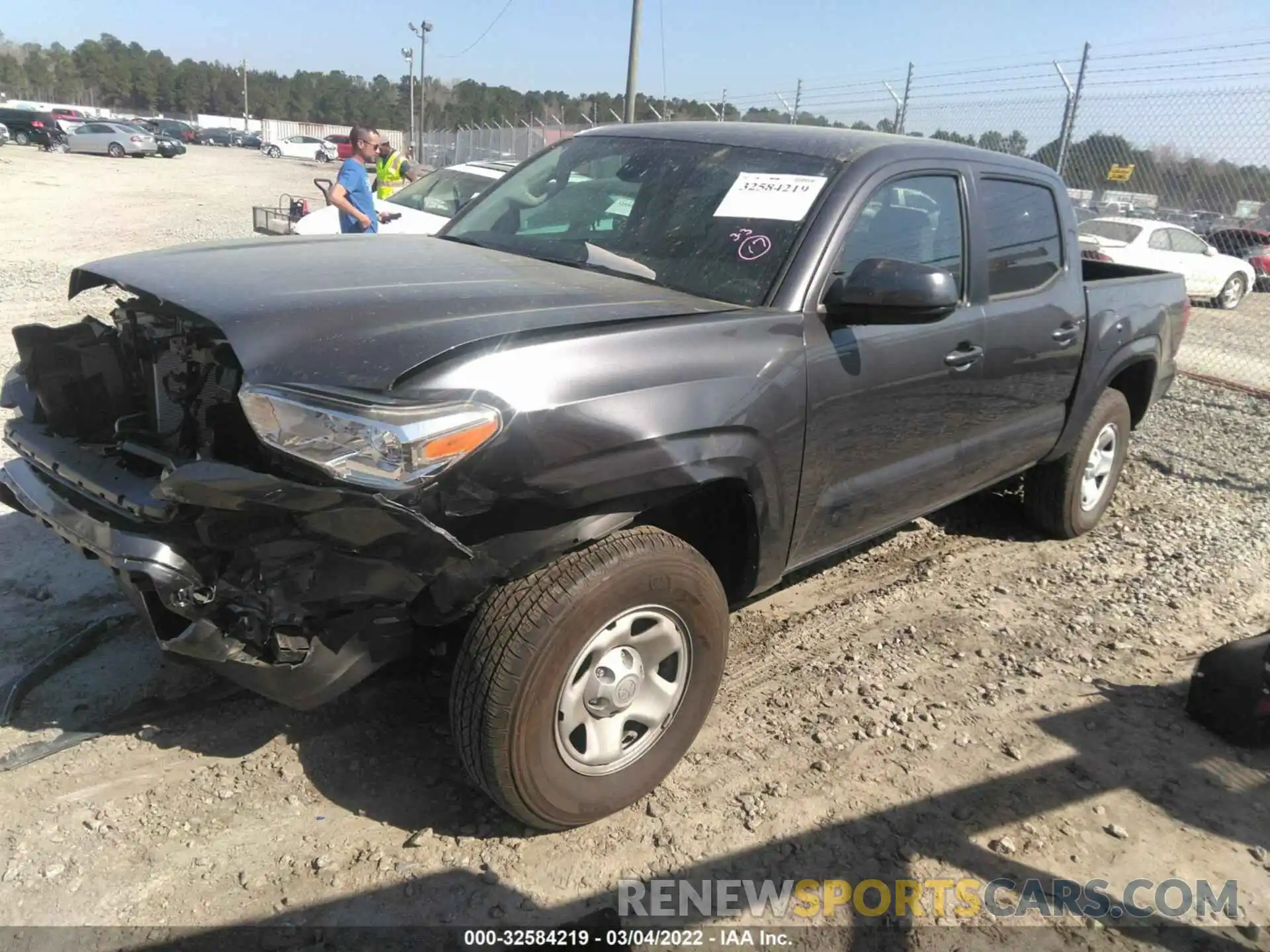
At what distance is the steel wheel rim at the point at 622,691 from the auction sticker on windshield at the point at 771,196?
137cm

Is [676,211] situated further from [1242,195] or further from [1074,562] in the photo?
[1242,195]

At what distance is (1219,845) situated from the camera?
2746mm

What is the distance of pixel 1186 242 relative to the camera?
52.5ft

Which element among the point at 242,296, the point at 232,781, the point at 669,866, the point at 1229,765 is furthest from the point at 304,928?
the point at 1229,765

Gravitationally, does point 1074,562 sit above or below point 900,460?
below

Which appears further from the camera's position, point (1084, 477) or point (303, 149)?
point (303, 149)

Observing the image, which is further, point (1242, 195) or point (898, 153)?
point (1242, 195)

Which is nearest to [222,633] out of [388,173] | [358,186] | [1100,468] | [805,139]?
[805,139]

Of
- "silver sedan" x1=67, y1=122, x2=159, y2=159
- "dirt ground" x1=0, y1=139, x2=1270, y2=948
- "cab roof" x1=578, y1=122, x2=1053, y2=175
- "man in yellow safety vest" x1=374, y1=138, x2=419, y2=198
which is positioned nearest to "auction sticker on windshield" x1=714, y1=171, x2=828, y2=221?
"cab roof" x1=578, y1=122, x2=1053, y2=175

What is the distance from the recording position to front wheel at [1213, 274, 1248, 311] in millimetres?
16875

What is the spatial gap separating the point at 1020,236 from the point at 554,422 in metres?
2.62

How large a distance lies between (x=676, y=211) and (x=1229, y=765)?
2.61 m

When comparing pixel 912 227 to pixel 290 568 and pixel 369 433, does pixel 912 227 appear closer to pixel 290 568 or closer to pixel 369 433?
pixel 369 433

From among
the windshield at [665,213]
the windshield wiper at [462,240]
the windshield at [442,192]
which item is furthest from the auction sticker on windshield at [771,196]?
the windshield at [442,192]
